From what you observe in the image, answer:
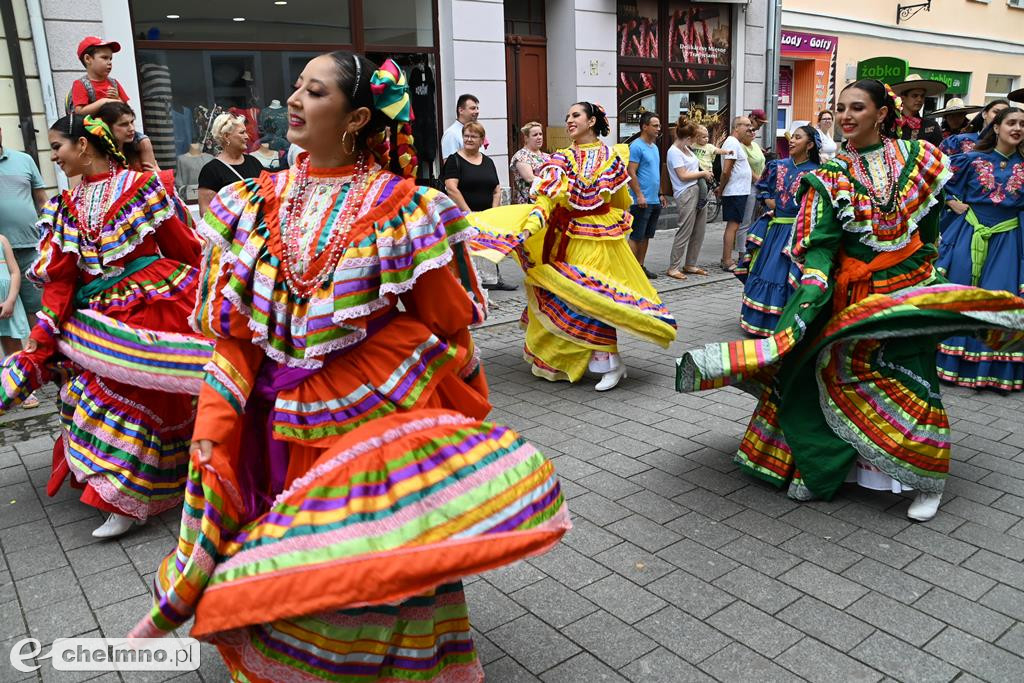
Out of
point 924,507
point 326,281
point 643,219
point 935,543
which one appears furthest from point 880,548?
point 643,219

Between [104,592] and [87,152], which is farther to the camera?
[87,152]

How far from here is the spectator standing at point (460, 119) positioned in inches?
338

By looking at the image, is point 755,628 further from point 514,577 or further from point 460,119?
point 460,119

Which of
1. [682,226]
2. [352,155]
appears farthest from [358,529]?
[682,226]

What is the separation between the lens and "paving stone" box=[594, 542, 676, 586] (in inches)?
133

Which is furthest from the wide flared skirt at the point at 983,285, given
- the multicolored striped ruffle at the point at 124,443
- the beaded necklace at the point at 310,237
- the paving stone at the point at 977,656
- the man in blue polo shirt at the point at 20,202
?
the man in blue polo shirt at the point at 20,202

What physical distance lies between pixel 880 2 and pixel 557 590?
18.0 metres

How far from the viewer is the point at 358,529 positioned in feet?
6.38

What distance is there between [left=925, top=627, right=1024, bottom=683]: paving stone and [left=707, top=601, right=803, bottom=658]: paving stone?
462mm

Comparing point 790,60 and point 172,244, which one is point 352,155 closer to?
point 172,244

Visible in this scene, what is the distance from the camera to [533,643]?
2.96 metres

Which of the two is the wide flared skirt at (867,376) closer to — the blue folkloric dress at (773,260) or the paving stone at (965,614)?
the paving stone at (965,614)

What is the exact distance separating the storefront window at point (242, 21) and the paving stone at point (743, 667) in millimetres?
8633

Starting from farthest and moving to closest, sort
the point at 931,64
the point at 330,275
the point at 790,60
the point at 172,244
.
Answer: the point at 931,64 → the point at 790,60 → the point at 172,244 → the point at 330,275
